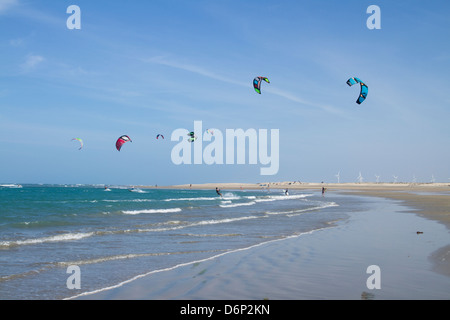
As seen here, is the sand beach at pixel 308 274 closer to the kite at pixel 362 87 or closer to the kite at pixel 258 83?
the kite at pixel 362 87

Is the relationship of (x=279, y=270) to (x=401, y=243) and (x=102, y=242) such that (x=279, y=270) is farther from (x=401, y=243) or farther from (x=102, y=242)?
(x=102, y=242)

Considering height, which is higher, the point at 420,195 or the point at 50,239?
the point at 50,239

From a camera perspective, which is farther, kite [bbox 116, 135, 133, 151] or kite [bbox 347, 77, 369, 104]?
kite [bbox 116, 135, 133, 151]

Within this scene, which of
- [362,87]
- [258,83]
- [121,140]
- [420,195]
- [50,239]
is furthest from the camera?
[420,195]

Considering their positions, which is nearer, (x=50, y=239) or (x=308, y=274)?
(x=308, y=274)

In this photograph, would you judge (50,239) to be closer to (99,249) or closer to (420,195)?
(99,249)

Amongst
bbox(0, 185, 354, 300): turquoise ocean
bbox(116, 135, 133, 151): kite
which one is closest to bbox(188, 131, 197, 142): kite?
bbox(116, 135, 133, 151): kite

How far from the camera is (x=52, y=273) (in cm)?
837

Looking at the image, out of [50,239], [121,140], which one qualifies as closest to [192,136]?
[121,140]

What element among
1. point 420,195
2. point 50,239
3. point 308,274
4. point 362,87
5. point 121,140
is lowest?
point 420,195

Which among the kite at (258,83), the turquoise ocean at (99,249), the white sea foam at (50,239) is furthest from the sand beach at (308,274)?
the kite at (258,83)

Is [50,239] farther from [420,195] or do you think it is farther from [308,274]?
[420,195]

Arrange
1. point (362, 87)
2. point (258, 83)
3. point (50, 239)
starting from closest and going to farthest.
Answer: point (50, 239) → point (362, 87) → point (258, 83)

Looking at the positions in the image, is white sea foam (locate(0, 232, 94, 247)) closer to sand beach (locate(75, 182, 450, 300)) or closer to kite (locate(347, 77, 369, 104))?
sand beach (locate(75, 182, 450, 300))
